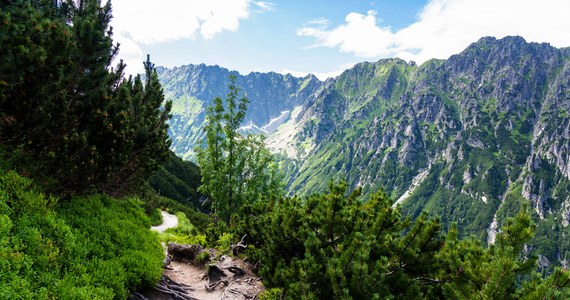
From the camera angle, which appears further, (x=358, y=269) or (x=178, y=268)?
(x=178, y=268)

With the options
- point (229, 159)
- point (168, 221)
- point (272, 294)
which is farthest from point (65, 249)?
point (168, 221)

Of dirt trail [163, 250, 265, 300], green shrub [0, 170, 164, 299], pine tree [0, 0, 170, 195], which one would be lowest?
dirt trail [163, 250, 265, 300]

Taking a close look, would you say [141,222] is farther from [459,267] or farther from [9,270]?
[459,267]

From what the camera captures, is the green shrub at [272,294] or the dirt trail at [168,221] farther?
the dirt trail at [168,221]

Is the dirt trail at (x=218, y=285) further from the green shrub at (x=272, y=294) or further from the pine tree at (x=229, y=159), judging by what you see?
the pine tree at (x=229, y=159)

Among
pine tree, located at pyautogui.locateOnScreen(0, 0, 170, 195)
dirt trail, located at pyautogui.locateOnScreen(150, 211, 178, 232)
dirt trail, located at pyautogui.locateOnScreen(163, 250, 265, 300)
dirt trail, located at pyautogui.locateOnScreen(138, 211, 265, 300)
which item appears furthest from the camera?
dirt trail, located at pyautogui.locateOnScreen(150, 211, 178, 232)

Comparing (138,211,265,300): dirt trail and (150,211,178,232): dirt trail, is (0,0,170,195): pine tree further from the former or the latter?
(150,211,178,232): dirt trail

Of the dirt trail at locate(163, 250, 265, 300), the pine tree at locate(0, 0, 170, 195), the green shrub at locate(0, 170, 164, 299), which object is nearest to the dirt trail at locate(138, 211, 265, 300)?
the dirt trail at locate(163, 250, 265, 300)

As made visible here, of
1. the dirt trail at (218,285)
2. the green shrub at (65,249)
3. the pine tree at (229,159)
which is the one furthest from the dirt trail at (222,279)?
the pine tree at (229,159)

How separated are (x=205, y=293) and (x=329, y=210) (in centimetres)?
759

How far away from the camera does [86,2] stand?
15.5 meters

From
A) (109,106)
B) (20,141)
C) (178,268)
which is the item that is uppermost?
(109,106)

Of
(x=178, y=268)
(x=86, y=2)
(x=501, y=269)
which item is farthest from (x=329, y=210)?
(x=86, y=2)

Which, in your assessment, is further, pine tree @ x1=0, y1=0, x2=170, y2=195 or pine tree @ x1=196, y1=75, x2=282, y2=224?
pine tree @ x1=196, y1=75, x2=282, y2=224
